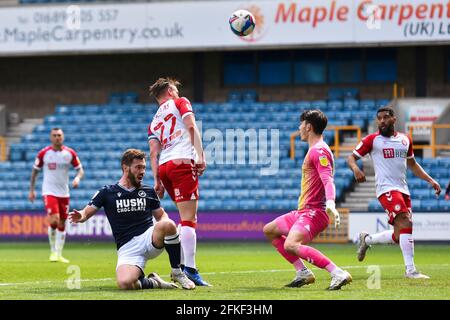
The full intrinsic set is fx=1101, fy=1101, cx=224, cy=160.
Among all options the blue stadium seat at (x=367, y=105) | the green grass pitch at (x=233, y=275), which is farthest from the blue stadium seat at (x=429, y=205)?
the blue stadium seat at (x=367, y=105)

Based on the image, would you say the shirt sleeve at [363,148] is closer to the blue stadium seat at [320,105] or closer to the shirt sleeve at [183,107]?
the shirt sleeve at [183,107]

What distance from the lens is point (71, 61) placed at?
36.1 meters

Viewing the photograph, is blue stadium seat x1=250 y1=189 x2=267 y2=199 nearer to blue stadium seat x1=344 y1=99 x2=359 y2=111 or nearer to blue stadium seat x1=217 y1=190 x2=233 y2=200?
blue stadium seat x1=217 y1=190 x2=233 y2=200

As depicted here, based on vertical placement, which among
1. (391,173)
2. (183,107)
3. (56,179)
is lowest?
(56,179)

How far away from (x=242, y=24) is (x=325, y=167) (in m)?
7.36

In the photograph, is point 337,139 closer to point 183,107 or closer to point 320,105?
point 320,105

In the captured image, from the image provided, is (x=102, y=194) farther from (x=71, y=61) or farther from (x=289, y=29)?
(x=71, y=61)

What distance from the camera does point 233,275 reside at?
14188 millimetres

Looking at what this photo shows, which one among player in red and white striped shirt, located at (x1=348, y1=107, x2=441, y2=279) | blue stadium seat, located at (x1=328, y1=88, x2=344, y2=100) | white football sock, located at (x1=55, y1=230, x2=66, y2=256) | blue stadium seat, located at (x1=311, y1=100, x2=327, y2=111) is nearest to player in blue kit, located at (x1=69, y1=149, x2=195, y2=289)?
player in red and white striped shirt, located at (x1=348, y1=107, x2=441, y2=279)

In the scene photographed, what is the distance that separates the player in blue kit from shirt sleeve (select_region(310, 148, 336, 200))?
1.61 m

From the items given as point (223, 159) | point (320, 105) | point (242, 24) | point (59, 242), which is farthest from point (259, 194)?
point (242, 24)
